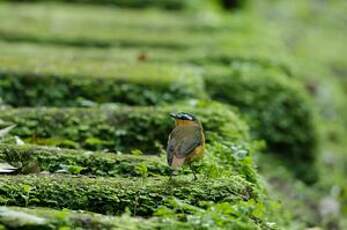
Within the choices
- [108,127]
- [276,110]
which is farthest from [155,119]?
[276,110]

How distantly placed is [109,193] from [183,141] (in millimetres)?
435

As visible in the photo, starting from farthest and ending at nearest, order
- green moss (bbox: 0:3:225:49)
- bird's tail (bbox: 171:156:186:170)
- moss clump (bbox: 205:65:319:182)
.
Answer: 1. green moss (bbox: 0:3:225:49)
2. moss clump (bbox: 205:65:319:182)
3. bird's tail (bbox: 171:156:186:170)

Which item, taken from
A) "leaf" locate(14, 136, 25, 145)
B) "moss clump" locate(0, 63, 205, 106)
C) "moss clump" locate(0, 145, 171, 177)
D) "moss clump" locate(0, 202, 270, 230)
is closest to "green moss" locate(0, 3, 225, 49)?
"moss clump" locate(0, 63, 205, 106)

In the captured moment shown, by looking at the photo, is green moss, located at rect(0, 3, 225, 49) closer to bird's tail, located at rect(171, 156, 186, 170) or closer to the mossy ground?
the mossy ground

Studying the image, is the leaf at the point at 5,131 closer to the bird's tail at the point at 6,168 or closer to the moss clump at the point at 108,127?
the moss clump at the point at 108,127

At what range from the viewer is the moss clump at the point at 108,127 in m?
6.03

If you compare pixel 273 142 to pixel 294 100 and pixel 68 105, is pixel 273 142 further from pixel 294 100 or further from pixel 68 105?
pixel 68 105

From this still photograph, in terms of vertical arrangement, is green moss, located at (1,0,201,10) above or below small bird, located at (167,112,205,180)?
below

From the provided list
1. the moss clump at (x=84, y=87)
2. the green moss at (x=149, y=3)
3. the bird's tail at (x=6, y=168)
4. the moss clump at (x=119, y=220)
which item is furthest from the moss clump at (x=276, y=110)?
the green moss at (x=149, y=3)

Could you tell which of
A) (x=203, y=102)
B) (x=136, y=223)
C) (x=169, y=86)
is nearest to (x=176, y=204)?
(x=136, y=223)

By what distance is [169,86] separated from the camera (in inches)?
289

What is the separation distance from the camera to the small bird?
4625mm

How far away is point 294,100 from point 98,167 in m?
3.57

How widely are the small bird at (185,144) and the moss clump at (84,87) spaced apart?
88.2 inches
